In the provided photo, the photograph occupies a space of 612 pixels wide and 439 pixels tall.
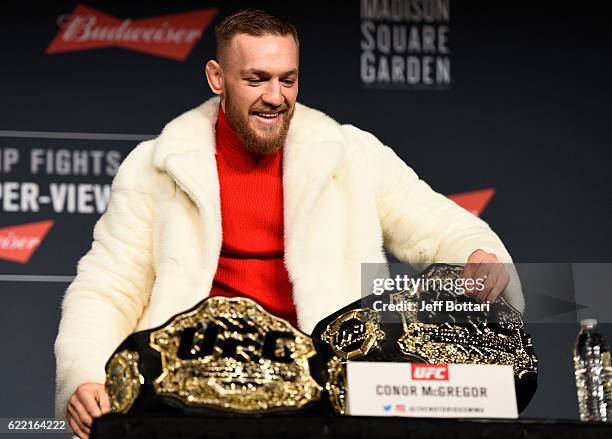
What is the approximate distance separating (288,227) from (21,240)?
1253 mm

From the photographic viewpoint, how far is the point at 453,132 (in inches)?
136

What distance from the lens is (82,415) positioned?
1.67 meters

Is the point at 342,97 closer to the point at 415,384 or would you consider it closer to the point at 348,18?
the point at 348,18

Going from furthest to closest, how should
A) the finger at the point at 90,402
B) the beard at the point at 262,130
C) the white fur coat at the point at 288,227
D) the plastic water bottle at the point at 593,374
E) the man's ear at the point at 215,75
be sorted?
the man's ear at the point at 215,75 → the beard at the point at 262,130 → the white fur coat at the point at 288,227 → the finger at the point at 90,402 → the plastic water bottle at the point at 593,374

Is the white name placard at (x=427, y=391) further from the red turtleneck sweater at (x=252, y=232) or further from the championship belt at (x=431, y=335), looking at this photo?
the red turtleneck sweater at (x=252, y=232)

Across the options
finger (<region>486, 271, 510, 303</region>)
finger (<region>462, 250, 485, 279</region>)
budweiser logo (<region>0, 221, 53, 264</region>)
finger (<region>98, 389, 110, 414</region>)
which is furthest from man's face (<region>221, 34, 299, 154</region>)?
budweiser logo (<region>0, 221, 53, 264</region>)

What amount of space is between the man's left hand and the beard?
62cm

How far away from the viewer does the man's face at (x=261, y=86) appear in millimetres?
2221

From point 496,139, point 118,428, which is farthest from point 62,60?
point 118,428

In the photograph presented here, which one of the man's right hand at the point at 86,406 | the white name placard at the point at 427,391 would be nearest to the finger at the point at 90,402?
the man's right hand at the point at 86,406

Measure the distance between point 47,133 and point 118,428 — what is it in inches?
84.5

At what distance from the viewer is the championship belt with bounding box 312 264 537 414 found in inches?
62.2

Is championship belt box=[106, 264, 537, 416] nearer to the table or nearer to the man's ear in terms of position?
the table

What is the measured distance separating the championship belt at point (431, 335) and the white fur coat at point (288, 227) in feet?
1.35
